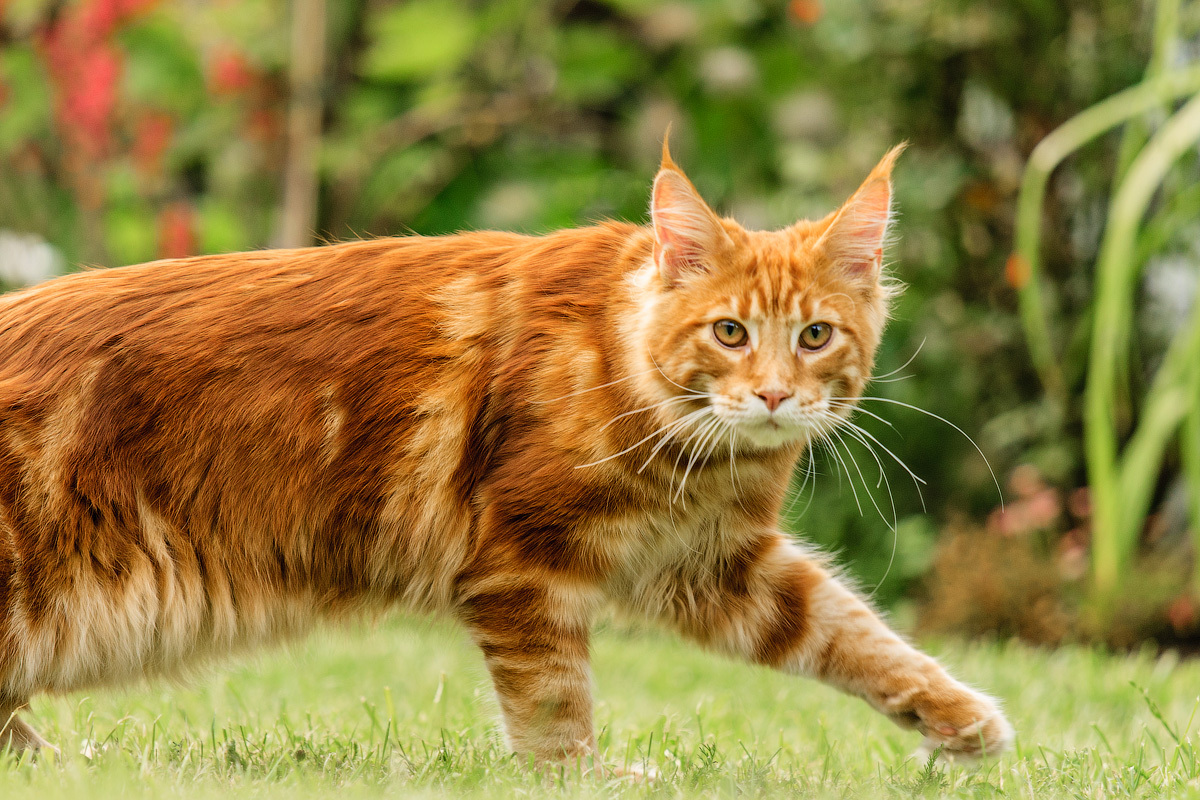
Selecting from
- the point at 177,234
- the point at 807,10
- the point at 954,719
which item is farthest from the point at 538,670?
the point at 177,234

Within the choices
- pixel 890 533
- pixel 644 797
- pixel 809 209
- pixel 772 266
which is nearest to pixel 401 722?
pixel 644 797

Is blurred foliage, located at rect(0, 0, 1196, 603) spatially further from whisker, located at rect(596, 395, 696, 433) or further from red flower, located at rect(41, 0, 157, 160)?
whisker, located at rect(596, 395, 696, 433)

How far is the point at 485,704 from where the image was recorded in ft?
8.70

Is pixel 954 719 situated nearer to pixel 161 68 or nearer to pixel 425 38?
pixel 425 38

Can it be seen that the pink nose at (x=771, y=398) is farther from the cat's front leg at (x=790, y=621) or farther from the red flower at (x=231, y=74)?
the red flower at (x=231, y=74)

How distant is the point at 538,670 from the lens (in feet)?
8.07

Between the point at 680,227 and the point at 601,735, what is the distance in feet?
4.12

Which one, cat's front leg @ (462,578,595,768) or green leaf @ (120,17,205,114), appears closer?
cat's front leg @ (462,578,595,768)

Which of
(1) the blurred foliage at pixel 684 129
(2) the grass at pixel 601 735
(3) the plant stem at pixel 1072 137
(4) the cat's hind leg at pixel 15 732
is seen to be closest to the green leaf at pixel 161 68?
(1) the blurred foliage at pixel 684 129

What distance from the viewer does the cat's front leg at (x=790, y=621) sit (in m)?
2.68

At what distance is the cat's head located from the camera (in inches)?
98.5

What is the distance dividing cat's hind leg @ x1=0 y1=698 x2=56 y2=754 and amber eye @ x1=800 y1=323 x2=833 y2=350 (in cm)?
184

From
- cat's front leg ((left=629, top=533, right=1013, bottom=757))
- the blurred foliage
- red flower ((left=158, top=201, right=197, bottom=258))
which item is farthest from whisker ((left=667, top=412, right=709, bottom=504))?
red flower ((left=158, top=201, right=197, bottom=258))

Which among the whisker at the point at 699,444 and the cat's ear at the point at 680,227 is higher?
the cat's ear at the point at 680,227
